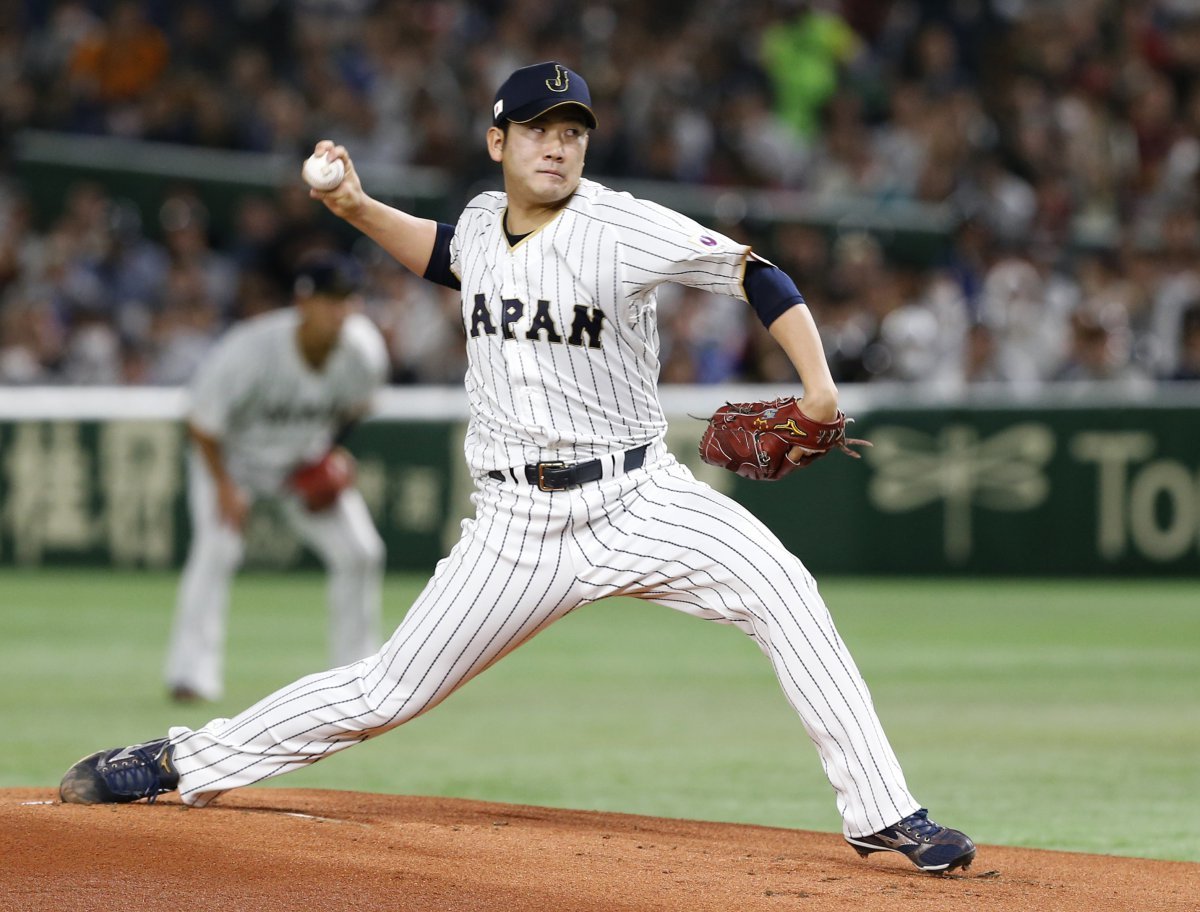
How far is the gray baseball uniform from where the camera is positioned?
9.08m

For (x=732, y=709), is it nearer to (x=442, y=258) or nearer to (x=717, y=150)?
(x=442, y=258)

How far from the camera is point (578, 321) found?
4.71 m

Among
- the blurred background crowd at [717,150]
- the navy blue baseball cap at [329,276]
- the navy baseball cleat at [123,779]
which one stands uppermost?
the blurred background crowd at [717,150]

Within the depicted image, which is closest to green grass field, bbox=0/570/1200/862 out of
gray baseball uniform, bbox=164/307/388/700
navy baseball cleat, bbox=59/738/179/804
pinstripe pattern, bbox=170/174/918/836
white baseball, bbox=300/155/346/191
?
gray baseball uniform, bbox=164/307/388/700

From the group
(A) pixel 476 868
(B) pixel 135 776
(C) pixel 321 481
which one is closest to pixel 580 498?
(A) pixel 476 868

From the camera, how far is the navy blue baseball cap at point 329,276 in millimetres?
8977

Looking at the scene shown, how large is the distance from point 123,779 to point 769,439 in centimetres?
198

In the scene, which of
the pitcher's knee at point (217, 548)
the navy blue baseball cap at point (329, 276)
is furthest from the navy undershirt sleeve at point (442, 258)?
the pitcher's knee at point (217, 548)

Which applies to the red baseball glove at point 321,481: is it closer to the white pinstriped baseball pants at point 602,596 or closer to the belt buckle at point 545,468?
the white pinstriped baseball pants at point 602,596

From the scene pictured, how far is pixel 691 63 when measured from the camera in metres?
18.7

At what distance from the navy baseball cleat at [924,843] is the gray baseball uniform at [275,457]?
4.75 m

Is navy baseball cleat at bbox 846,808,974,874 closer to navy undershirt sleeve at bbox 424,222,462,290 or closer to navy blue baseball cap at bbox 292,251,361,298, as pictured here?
navy undershirt sleeve at bbox 424,222,462,290

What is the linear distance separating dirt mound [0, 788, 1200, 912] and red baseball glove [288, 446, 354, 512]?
3997 mm

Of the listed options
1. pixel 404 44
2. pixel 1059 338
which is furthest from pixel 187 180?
pixel 1059 338
